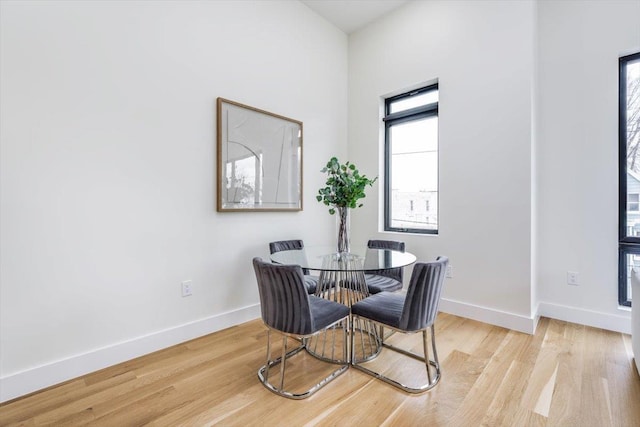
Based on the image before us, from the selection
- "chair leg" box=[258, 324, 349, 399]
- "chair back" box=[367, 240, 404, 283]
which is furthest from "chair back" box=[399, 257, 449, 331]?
"chair back" box=[367, 240, 404, 283]

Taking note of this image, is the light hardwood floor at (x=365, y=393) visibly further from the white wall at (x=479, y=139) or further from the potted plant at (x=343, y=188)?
the potted plant at (x=343, y=188)

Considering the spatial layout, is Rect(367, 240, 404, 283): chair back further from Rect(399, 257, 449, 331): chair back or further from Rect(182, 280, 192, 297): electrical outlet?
Rect(182, 280, 192, 297): electrical outlet

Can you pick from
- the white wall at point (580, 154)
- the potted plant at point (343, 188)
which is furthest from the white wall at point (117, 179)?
the white wall at point (580, 154)

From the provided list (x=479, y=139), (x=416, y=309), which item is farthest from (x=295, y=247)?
(x=479, y=139)

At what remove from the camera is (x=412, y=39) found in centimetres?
331

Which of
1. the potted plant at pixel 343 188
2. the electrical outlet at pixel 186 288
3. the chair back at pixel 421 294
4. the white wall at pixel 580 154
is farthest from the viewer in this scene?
the white wall at pixel 580 154

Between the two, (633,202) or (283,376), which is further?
(633,202)

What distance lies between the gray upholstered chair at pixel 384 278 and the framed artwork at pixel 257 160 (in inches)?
40.1

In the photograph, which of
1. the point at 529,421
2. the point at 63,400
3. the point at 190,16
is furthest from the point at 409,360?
the point at 190,16

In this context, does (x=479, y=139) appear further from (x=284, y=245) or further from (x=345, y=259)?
(x=284, y=245)

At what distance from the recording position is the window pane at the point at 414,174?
3.34 meters

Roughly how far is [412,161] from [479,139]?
82cm

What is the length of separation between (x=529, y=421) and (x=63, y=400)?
2.55 m

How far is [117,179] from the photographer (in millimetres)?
2098
